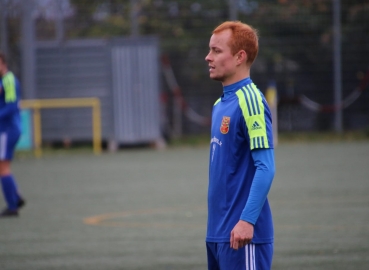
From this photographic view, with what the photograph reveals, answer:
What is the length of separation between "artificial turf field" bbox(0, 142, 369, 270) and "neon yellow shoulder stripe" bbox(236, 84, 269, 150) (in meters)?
3.21

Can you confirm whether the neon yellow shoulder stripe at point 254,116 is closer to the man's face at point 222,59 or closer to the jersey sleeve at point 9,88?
the man's face at point 222,59

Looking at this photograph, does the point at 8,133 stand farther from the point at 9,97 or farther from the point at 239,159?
the point at 239,159

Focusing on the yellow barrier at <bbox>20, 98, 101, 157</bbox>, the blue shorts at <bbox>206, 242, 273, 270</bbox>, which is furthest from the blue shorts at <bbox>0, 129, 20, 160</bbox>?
the yellow barrier at <bbox>20, 98, 101, 157</bbox>

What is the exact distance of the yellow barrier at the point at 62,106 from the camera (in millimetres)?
21641

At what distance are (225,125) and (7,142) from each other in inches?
283

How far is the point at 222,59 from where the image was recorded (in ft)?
13.7

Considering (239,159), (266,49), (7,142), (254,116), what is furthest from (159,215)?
(266,49)

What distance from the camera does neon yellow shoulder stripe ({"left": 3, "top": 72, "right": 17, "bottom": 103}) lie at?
10.8m

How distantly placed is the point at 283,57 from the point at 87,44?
→ 5.65 m

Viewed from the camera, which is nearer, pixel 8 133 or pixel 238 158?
pixel 238 158

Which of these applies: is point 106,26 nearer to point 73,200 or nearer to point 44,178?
point 44,178

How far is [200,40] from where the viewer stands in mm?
23156

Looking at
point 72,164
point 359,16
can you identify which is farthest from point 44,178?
point 359,16

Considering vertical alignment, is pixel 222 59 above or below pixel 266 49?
above
